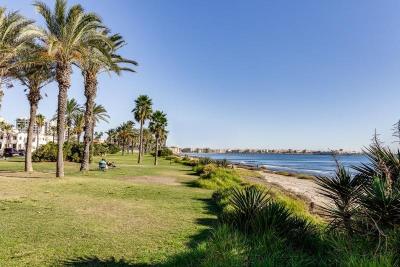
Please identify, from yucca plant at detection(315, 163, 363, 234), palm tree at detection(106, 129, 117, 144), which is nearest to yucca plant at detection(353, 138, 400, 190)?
yucca plant at detection(315, 163, 363, 234)

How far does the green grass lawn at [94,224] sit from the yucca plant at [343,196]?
144 inches

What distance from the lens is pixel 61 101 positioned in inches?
996

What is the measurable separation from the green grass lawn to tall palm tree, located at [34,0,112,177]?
27.8ft

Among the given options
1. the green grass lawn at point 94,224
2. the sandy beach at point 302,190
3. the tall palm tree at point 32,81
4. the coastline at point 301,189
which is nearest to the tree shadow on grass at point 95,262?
the green grass lawn at point 94,224

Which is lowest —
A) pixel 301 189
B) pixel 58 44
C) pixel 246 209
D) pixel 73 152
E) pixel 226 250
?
pixel 301 189

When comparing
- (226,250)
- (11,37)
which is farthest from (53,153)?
(226,250)

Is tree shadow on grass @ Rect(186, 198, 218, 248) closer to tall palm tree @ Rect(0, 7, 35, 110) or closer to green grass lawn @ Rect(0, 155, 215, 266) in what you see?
green grass lawn @ Rect(0, 155, 215, 266)

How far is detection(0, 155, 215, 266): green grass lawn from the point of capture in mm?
8062

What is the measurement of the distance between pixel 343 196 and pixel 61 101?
22903mm

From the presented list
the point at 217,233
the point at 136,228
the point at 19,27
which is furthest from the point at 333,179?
the point at 19,27

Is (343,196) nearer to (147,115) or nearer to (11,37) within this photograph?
(11,37)

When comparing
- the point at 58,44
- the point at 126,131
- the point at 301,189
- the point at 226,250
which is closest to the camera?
the point at 226,250

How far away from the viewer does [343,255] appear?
523 centimetres

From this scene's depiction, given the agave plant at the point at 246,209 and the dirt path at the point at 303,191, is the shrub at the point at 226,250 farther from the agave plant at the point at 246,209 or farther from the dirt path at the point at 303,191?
the dirt path at the point at 303,191
